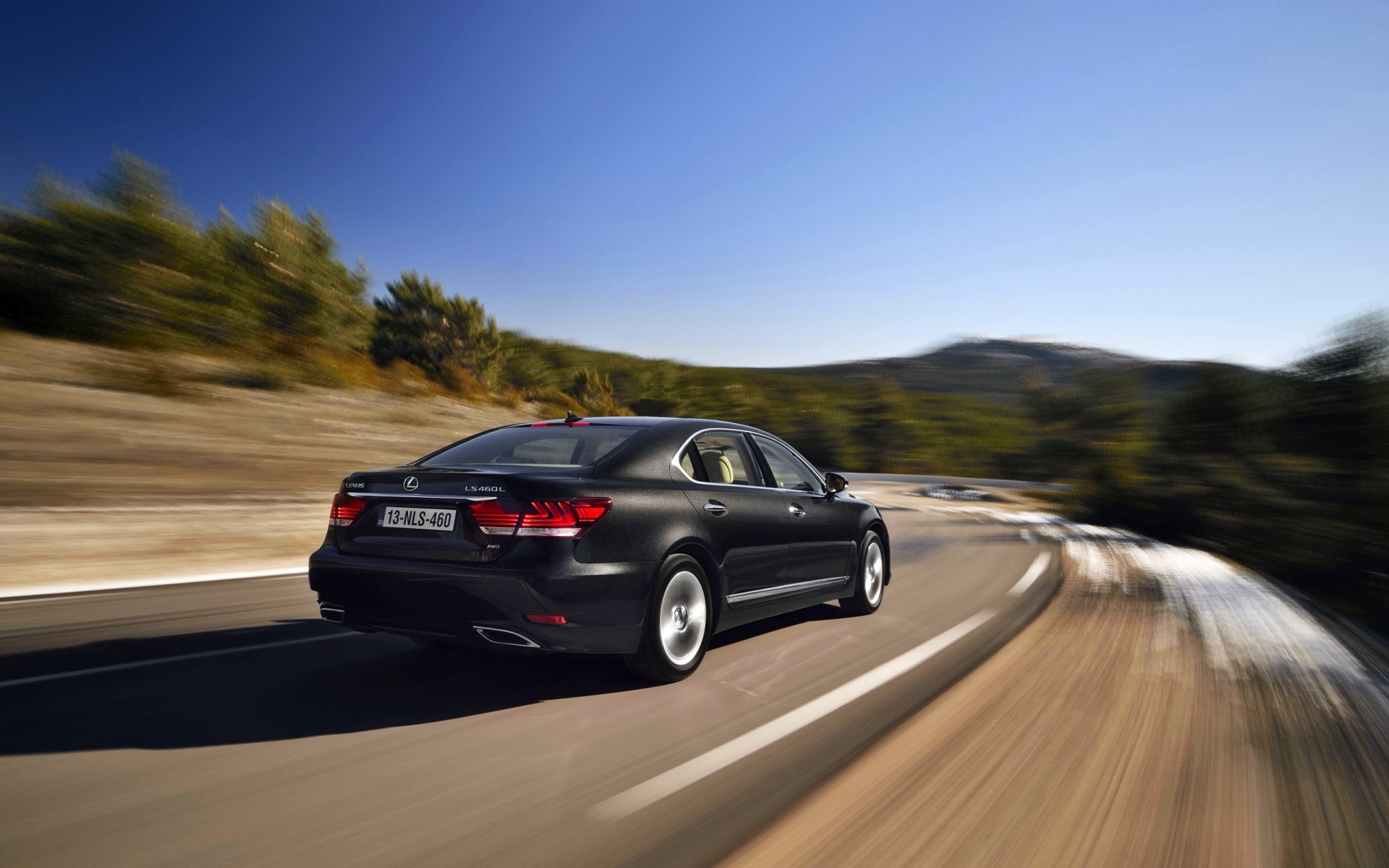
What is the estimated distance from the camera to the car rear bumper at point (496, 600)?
456 cm

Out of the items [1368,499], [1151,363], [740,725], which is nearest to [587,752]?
[740,725]

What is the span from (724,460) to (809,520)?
96 centimetres

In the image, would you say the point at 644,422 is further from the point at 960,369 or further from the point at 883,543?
the point at 960,369

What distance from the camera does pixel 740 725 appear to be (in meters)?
4.57

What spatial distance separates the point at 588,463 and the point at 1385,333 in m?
15.6

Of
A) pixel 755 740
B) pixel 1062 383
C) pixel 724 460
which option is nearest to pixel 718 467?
pixel 724 460

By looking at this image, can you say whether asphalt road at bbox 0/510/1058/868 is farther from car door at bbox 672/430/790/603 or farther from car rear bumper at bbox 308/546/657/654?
car door at bbox 672/430/790/603

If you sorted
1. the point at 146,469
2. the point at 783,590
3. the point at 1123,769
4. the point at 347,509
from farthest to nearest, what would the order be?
the point at 146,469
the point at 783,590
the point at 347,509
the point at 1123,769

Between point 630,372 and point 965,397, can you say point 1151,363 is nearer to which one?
point 630,372

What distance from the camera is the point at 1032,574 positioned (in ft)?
35.8

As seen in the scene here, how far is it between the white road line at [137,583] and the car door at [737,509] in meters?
5.55

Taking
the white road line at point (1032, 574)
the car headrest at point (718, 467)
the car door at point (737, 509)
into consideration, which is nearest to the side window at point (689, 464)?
the car door at point (737, 509)

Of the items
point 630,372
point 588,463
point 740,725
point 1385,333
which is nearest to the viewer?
point 740,725

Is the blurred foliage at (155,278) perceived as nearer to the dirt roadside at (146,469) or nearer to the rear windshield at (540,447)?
the dirt roadside at (146,469)
